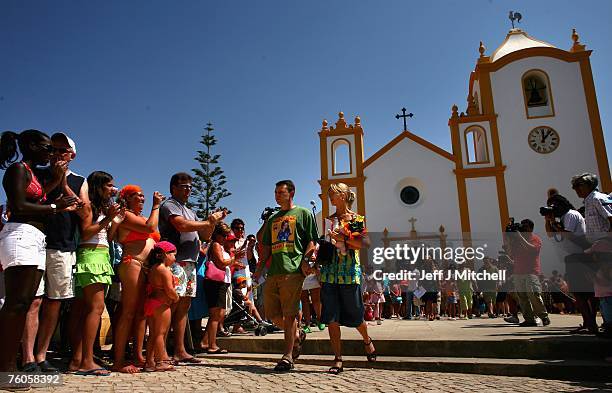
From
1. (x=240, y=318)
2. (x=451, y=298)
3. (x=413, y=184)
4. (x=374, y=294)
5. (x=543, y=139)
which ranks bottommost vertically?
(x=240, y=318)

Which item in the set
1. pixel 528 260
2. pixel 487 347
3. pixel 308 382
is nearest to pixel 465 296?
pixel 528 260

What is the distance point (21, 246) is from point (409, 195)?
2174 centimetres

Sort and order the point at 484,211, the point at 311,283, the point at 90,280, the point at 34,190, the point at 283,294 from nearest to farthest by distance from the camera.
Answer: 1. the point at 34,190
2. the point at 90,280
3. the point at 283,294
4. the point at 311,283
5. the point at 484,211

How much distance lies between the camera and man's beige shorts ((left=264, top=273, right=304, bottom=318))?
4242 mm

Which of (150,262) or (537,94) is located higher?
Result: (537,94)

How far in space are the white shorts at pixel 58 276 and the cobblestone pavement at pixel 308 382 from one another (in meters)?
0.67

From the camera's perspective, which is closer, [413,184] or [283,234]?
[283,234]

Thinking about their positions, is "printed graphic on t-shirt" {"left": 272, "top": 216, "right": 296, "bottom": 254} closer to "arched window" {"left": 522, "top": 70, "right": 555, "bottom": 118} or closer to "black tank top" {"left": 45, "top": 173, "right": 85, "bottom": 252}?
"black tank top" {"left": 45, "top": 173, "right": 85, "bottom": 252}

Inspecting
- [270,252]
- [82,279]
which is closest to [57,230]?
[82,279]

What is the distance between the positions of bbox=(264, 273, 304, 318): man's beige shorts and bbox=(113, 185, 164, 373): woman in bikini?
46.9 inches

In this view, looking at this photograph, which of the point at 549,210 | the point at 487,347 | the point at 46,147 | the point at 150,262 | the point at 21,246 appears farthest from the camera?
the point at 549,210

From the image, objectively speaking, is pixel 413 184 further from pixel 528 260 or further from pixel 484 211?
pixel 528 260

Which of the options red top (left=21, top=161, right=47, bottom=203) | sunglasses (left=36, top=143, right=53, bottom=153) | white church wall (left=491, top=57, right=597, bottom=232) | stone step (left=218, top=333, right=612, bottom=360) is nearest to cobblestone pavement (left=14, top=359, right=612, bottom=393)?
stone step (left=218, top=333, right=612, bottom=360)

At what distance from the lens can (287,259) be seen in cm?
429
